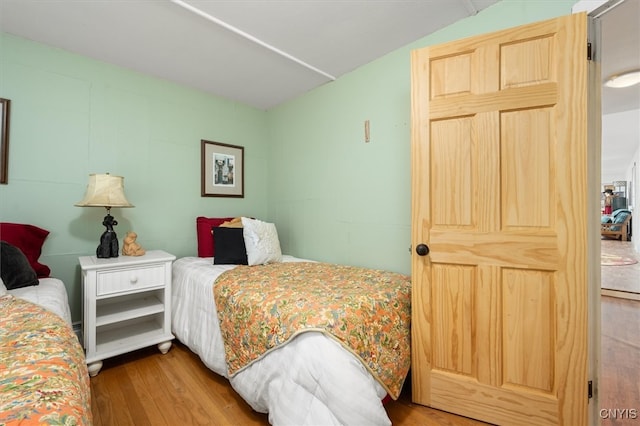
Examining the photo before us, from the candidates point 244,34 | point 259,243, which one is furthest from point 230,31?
point 259,243

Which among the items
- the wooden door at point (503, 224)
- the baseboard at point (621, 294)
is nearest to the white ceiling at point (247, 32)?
the wooden door at point (503, 224)

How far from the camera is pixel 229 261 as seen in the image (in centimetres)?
230

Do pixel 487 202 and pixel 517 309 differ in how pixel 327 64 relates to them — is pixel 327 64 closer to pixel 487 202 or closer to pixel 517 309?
pixel 487 202

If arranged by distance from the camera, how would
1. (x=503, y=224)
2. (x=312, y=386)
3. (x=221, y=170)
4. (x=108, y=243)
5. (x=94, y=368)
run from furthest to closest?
(x=221, y=170) → (x=108, y=243) → (x=94, y=368) → (x=503, y=224) → (x=312, y=386)

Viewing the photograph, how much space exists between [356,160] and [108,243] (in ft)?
6.77

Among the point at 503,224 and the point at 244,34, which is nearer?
the point at 503,224

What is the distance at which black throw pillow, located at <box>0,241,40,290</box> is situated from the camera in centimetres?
153

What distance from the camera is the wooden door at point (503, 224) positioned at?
129cm

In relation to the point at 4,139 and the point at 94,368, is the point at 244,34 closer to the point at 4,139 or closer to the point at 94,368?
the point at 4,139

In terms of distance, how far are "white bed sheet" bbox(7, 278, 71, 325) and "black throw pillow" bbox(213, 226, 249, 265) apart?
95cm

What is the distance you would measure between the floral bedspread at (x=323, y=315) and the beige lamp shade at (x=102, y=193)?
972 mm

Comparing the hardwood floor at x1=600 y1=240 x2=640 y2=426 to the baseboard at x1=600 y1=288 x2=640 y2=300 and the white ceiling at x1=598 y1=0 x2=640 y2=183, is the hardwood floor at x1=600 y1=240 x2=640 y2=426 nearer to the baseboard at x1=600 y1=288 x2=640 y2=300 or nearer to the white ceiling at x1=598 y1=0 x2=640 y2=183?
the baseboard at x1=600 y1=288 x2=640 y2=300

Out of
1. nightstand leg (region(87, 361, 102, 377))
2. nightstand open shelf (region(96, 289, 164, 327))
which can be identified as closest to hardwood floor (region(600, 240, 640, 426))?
nightstand open shelf (region(96, 289, 164, 327))

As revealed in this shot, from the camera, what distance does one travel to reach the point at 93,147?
7.32 feet
